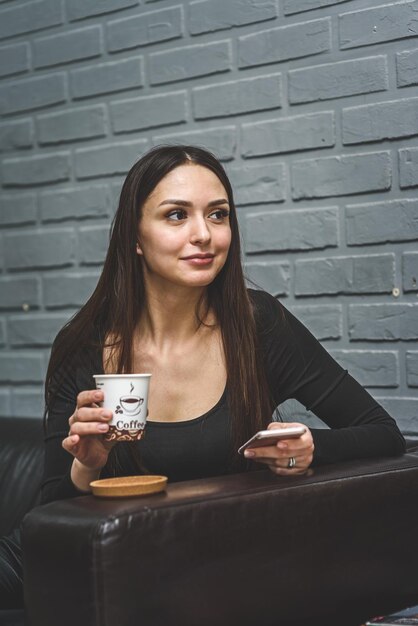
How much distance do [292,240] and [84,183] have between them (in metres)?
0.71

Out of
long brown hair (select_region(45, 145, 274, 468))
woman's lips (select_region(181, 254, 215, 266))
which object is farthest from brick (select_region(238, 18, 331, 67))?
woman's lips (select_region(181, 254, 215, 266))

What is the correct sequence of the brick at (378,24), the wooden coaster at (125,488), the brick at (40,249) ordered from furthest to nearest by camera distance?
the brick at (40,249)
the brick at (378,24)
the wooden coaster at (125,488)

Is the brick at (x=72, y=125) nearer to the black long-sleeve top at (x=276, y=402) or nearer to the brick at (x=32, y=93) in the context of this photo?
the brick at (x=32, y=93)

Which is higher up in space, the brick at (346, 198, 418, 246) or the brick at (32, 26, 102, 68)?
the brick at (32, 26, 102, 68)

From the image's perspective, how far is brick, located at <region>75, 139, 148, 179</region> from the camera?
2641mm

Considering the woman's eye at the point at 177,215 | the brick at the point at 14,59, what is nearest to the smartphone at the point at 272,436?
the woman's eye at the point at 177,215

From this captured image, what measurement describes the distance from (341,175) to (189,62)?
55cm

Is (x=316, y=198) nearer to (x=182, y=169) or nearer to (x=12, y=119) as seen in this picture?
(x=182, y=169)

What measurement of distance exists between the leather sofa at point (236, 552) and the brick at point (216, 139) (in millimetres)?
993

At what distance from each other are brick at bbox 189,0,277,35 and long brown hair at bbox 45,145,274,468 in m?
0.56

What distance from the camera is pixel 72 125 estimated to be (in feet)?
9.11

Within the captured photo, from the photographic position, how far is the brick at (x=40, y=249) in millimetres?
2783

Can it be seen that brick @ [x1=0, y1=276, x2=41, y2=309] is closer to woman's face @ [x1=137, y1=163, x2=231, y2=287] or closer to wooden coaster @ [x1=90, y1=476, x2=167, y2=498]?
woman's face @ [x1=137, y1=163, x2=231, y2=287]

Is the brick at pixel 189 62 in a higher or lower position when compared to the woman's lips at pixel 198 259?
higher
